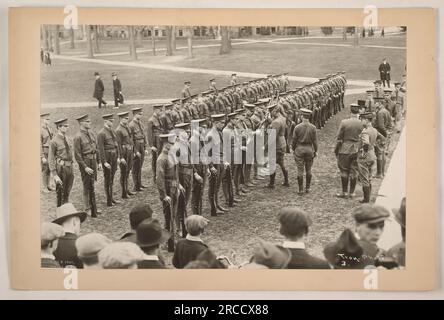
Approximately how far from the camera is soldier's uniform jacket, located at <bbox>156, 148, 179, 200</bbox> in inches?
107

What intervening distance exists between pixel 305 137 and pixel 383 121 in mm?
314

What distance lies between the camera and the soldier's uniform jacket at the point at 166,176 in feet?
8.92

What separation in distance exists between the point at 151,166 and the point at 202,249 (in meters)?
0.39

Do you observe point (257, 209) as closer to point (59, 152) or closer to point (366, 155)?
point (366, 155)

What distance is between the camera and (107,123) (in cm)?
272

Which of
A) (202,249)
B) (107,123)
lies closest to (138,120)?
(107,123)

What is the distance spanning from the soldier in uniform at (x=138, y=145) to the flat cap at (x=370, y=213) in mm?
853

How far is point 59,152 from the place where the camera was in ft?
8.93

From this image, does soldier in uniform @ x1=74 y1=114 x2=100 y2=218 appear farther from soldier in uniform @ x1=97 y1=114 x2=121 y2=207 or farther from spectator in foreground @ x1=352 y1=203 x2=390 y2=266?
spectator in foreground @ x1=352 y1=203 x2=390 y2=266

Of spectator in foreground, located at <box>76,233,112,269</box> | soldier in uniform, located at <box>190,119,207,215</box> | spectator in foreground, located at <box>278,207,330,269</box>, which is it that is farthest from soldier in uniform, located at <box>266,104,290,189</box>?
spectator in foreground, located at <box>76,233,112,269</box>

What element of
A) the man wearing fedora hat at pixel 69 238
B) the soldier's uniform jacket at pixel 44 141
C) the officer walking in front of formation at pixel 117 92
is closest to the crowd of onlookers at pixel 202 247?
the man wearing fedora hat at pixel 69 238
